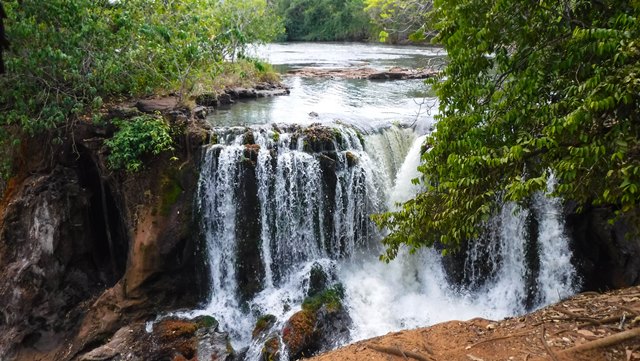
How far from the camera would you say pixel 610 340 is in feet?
16.0

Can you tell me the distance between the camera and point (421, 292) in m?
10.6

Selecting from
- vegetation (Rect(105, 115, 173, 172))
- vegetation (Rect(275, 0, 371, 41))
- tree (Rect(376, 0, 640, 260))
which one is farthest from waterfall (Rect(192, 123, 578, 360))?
vegetation (Rect(275, 0, 371, 41))

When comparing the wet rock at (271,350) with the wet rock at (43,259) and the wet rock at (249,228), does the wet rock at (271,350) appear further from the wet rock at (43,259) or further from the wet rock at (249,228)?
the wet rock at (43,259)

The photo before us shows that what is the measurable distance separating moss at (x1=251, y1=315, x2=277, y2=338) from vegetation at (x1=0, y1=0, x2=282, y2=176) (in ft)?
Result: 18.7

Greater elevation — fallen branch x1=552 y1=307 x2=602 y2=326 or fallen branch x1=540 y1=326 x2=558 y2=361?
fallen branch x1=552 y1=307 x2=602 y2=326

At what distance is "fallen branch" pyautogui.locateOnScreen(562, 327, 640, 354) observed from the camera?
486 centimetres

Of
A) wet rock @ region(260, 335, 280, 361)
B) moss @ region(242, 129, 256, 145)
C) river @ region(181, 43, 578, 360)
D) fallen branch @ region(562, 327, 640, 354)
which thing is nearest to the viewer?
fallen branch @ region(562, 327, 640, 354)

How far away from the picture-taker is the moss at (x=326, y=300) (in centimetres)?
956

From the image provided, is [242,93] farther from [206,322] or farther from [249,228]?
[206,322]

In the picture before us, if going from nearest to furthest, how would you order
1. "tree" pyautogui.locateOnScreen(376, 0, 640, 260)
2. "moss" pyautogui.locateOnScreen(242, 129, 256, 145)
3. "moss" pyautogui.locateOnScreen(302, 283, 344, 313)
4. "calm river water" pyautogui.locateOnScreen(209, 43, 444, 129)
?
"tree" pyautogui.locateOnScreen(376, 0, 640, 260), "moss" pyautogui.locateOnScreen(302, 283, 344, 313), "moss" pyautogui.locateOnScreen(242, 129, 256, 145), "calm river water" pyautogui.locateOnScreen(209, 43, 444, 129)

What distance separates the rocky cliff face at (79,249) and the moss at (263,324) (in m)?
1.77

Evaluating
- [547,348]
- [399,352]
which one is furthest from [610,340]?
[399,352]

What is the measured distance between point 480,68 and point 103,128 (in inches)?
344

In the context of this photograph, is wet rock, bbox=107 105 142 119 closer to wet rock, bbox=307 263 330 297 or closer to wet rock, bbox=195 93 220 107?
wet rock, bbox=195 93 220 107
